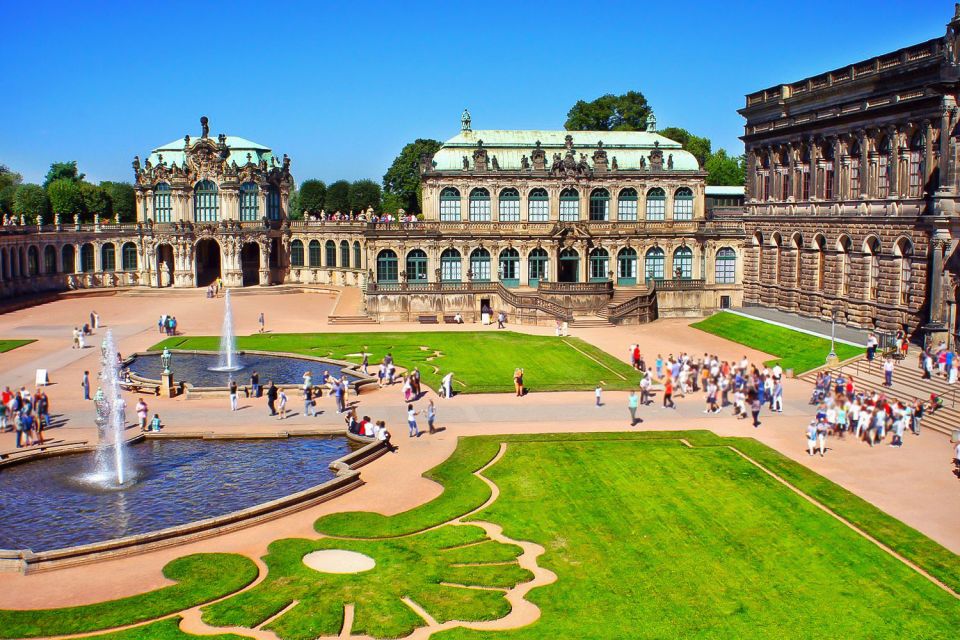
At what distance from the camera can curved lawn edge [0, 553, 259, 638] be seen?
23109 millimetres

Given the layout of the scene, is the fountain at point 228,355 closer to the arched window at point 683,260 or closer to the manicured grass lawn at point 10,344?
the manicured grass lawn at point 10,344

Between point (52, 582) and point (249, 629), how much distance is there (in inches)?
256

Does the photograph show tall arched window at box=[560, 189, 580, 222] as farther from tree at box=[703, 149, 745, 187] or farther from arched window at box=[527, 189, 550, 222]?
tree at box=[703, 149, 745, 187]

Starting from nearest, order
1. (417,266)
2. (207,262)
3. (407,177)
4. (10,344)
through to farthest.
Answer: (10,344), (417,266), (207,262), (407,177)

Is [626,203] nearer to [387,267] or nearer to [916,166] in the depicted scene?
[387,267]

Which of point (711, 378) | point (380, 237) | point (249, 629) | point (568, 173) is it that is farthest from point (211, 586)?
point (568, 173)

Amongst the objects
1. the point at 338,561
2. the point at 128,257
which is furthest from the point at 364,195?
the point at 338,561

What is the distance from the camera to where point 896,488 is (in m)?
33.3

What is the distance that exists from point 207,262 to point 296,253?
11.1 metres

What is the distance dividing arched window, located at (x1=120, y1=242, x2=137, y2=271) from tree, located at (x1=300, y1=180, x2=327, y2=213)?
50.6 meters

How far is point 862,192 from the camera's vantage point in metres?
62.0

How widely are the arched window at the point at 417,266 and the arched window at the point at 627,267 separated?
17658 millimetres

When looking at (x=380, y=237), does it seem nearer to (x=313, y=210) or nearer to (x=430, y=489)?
(x=430, y=489)

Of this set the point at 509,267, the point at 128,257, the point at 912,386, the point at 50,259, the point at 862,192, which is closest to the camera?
the point at 912,386
